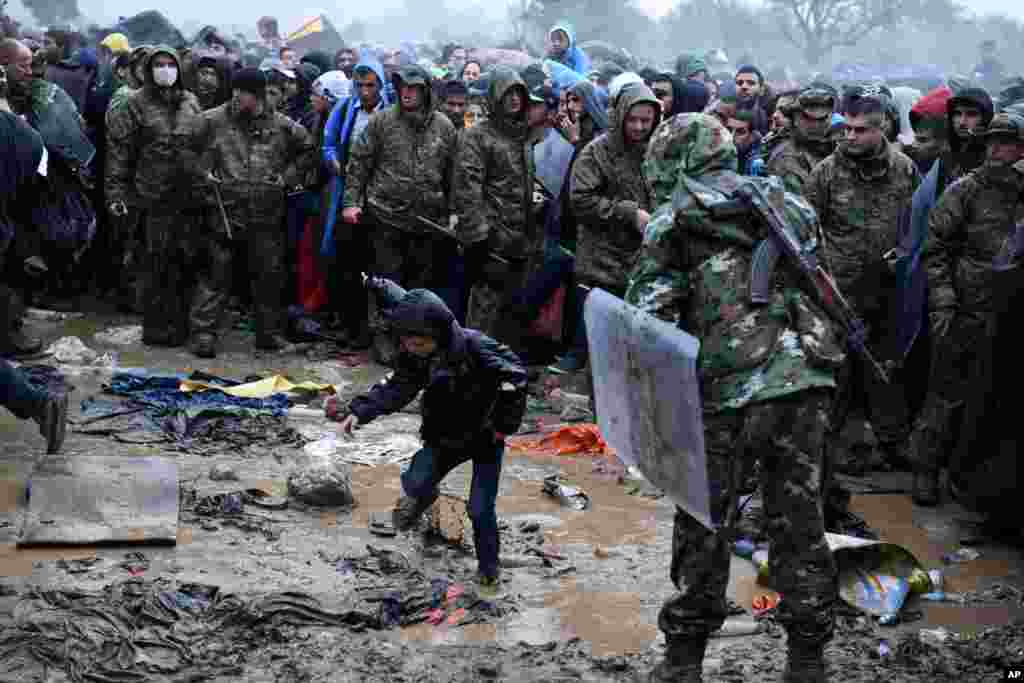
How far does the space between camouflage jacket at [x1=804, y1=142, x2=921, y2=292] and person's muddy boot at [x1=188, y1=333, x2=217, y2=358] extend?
487 cm

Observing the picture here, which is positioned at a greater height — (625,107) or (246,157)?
(625,107)

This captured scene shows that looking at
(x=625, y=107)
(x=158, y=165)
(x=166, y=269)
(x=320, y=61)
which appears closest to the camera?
(x=625, y=107)

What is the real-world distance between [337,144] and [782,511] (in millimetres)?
7069

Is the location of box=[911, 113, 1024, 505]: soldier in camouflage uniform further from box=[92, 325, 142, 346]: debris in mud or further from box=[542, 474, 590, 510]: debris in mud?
box=[92, 325, 142, 346]: debris in mud

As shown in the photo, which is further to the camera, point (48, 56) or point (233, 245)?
point (48, 56)

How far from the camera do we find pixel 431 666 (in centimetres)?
530

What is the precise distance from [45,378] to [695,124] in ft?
19.3

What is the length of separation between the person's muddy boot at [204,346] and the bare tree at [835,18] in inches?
1897

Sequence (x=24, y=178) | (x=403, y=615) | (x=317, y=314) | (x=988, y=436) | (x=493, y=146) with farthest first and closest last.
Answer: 1. (x=317, y=314)
2. (x=493, y=146)
3. (x=24, y=178)
4. (x=988, y=436)
5. (x=403, y=615)

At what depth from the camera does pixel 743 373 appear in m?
4.79

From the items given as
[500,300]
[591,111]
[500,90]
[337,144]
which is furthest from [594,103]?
[337,144]

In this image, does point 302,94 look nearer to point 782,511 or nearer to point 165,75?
point 165,75

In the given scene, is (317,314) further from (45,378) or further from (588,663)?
(588,663)

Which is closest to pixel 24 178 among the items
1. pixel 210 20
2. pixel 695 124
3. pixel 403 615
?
pixel 403 615
